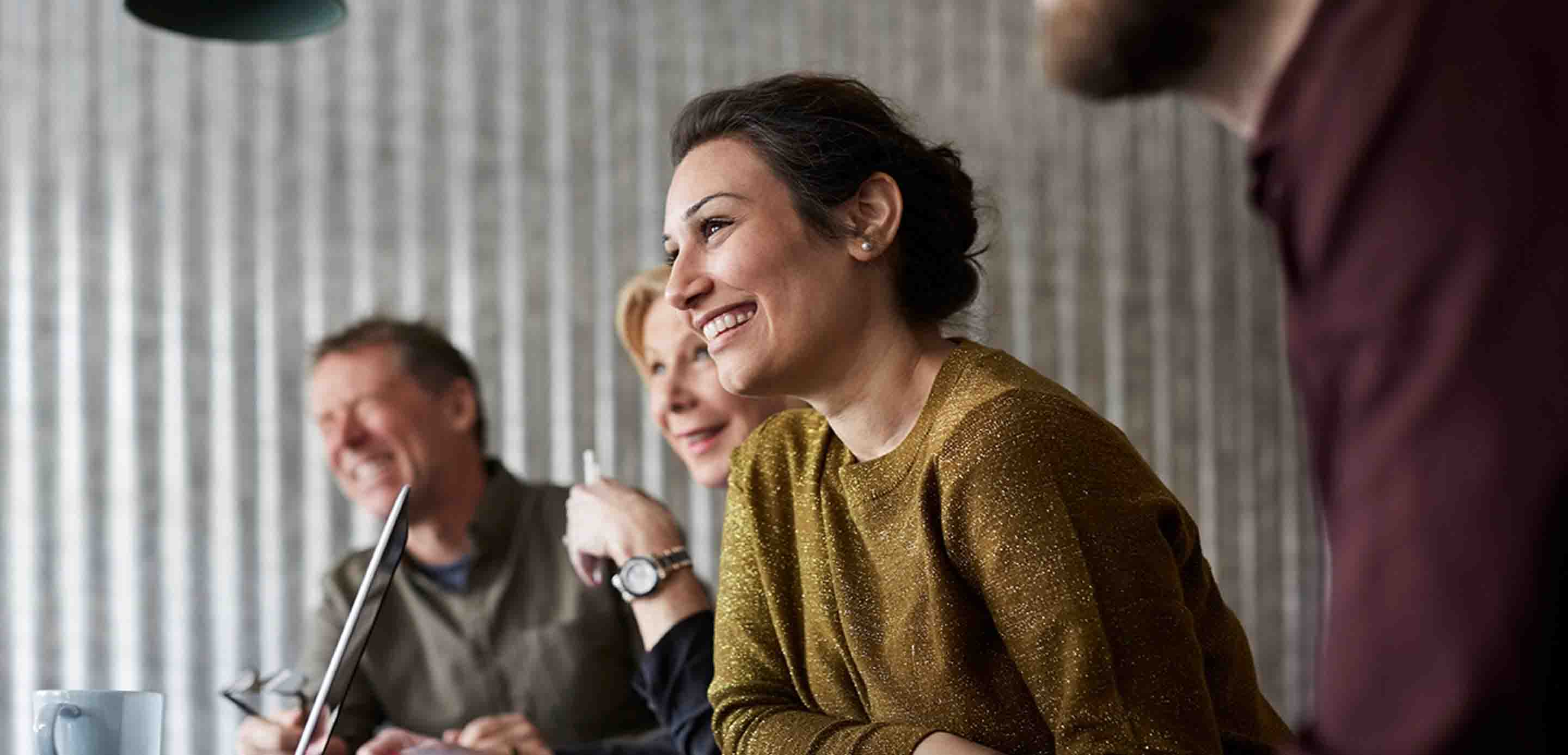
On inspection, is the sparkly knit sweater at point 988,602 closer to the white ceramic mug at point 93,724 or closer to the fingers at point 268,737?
the white ceramic mug at point 93,724

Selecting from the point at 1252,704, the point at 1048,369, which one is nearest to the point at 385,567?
the point at 1252,704

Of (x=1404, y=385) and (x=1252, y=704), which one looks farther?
(x=1252, y=704)

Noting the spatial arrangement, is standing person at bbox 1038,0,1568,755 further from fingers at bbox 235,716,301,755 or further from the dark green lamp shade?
the dark green lamp shade

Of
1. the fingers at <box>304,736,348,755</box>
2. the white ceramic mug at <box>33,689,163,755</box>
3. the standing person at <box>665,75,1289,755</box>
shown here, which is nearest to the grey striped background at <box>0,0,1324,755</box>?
the fingers at <box>304,736,348,755</box>

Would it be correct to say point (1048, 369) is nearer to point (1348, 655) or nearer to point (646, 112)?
point (646, 112)

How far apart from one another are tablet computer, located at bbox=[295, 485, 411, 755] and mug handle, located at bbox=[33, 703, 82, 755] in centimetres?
23

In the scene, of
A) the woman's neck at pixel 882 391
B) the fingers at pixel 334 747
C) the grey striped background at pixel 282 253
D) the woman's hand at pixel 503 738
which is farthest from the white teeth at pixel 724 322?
the grey striped background at pixel 282 253

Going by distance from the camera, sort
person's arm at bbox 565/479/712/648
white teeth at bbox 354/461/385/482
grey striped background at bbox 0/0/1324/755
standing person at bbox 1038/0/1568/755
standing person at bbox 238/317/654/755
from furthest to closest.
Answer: grey striped background at bbox 0/0/1324/755, white teeth at bbox 354/461/385/482, standing person at bbox 238/317/654/755, person's arm at bbox 565/479/712/648, standing person at bbox 1038/0/1568/755

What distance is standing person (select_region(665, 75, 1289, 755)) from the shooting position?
145 cm

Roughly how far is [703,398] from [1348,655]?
6.39ft

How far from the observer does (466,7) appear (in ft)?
Result: 14.3

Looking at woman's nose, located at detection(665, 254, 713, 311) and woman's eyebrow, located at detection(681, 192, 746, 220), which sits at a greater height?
woman's eyebrow, located at detection(681, 192, 746, 220)

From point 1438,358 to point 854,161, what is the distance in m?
1.10

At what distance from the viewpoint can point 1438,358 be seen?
0.73 m
